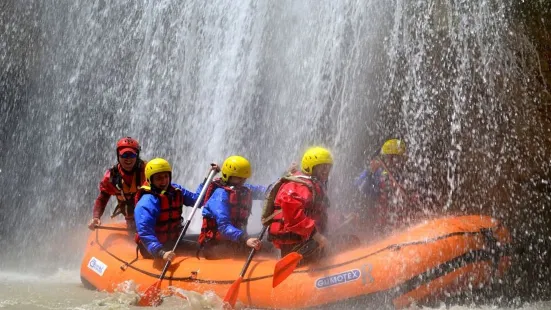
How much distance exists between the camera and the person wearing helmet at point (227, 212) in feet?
22.8

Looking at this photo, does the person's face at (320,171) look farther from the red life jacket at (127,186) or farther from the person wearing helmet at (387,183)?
the red life jacket at (127,186)

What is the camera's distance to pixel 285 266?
18.6 feet

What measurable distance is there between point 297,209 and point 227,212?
57.8 inches

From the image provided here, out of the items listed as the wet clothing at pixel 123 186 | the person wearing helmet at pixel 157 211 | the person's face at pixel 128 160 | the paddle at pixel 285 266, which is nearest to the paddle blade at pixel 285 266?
the paddle at pixel 285 266

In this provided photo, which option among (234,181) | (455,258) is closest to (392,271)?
(455,258)

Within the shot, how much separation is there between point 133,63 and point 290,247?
10.3 meters

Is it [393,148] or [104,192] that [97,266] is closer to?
[104,192]

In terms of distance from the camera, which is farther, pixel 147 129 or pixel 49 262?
pixel 147 129

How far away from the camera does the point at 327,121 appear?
985 centimetres

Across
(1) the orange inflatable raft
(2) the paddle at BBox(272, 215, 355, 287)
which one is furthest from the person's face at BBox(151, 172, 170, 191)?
(2) the paddle at BBox(272, 215, 355, 287)

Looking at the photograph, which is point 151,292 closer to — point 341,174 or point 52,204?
point 341,174

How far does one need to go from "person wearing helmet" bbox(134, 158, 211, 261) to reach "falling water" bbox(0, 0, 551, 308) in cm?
313

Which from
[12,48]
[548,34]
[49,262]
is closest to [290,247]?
[548,34]

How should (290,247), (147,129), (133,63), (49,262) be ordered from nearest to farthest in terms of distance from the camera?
1. (290,247)
2. (49,262)
3. (147,129)
4. (133,63)
